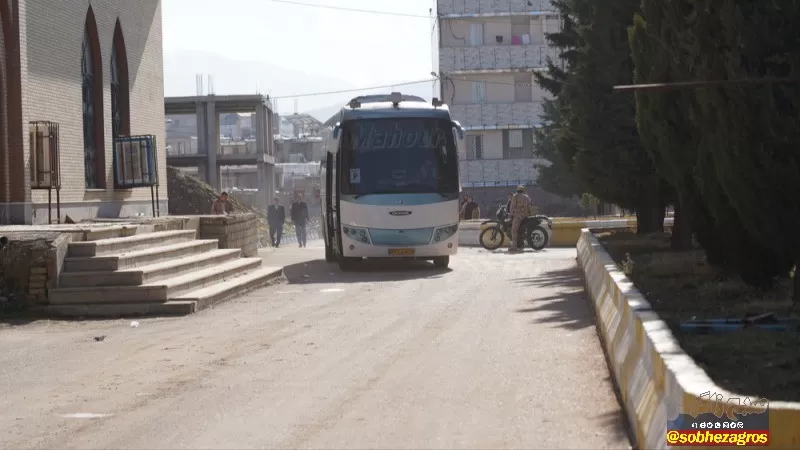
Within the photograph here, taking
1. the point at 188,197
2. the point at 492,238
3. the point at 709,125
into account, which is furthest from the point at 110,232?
the point at 188,197

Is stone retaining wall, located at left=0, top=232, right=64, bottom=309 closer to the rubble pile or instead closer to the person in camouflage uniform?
the person in camouflage uniform

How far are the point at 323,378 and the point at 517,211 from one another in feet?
79.6

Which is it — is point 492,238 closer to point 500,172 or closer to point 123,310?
point 123,310

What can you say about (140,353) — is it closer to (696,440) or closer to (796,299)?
(796,299)

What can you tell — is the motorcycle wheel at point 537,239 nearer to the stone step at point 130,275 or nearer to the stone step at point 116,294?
the stone step at point 130,275

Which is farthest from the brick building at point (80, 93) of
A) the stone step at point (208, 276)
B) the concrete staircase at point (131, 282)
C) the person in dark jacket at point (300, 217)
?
the person in dark jacket at point (300, 217)

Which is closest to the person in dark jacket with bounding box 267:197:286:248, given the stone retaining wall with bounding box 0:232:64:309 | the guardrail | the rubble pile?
the guardrail

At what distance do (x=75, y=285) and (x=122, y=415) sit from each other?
806 cm

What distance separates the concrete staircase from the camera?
53.3 feet

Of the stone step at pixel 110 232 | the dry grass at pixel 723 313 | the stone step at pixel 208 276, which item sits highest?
the stone step at pixel 110 232

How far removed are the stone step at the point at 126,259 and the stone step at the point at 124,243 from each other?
0.14 metres

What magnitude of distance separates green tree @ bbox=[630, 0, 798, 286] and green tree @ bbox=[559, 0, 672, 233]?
6.09 metres

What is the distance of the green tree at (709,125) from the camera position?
38.5 feet

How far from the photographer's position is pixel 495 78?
217 ft
